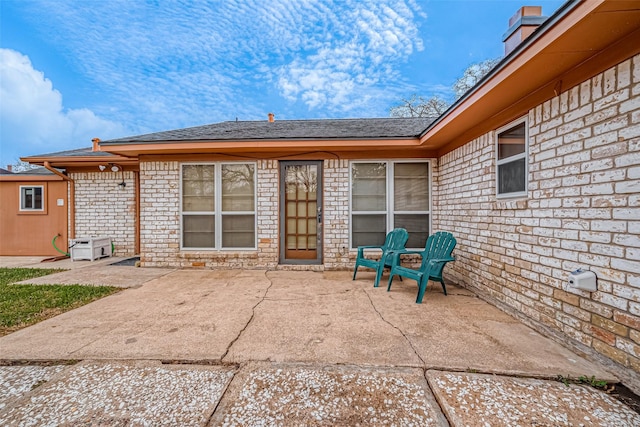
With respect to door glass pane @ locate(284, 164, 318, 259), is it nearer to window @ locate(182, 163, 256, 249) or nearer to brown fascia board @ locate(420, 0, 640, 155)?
window @ locate(182, 163, 256, 249)

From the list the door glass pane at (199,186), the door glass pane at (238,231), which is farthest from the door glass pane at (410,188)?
the door glass pane at (199,186)

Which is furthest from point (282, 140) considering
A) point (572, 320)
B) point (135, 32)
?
point (135, 32)

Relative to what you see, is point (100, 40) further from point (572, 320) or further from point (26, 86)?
point (26, 86)

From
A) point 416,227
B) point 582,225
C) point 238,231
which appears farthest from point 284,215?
point 582,225

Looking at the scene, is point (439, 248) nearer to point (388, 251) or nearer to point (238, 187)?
point (388, 251)

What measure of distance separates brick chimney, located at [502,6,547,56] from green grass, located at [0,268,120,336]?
238 inches

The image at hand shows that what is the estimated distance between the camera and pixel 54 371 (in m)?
1.95

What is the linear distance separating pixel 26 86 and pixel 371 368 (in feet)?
105

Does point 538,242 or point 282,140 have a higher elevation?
point 282,140

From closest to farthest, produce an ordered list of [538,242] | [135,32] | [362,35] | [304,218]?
[538,242] < [304,218] < [135,32] < [362,35]

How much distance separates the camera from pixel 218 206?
5453 millimetres

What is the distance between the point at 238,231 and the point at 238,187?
0.85 metres

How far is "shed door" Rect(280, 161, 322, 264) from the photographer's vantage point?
214 inches

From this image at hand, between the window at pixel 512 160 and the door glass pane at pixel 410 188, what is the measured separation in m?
1.81
